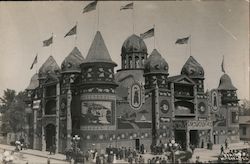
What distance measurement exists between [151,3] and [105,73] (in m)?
5.16

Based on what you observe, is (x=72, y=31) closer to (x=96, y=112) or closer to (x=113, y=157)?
(x=96, y=112)

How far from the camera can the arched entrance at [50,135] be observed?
20.0 metres

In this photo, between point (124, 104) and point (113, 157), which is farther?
point (124, 104)

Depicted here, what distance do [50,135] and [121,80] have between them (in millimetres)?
4913

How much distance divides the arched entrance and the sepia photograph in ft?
Answer: 0.17

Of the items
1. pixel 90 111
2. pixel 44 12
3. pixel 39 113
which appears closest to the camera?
pixel 44 12

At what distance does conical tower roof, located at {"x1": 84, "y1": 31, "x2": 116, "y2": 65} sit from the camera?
52.0 ft

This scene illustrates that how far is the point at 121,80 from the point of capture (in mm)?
21672

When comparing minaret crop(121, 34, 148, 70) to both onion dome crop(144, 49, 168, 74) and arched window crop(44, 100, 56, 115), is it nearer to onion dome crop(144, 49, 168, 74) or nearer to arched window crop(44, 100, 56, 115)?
onion dome crop(144, 49, 168, 74)

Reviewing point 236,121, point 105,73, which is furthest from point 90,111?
point 236,121

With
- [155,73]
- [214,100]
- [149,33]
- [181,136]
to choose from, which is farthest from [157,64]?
[149,33]

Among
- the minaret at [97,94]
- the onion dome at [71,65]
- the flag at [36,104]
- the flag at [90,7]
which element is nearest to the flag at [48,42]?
the flag at [90,7]

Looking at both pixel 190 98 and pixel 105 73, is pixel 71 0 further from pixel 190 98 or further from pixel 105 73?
pixel 190 98

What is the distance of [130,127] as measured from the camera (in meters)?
18.3
